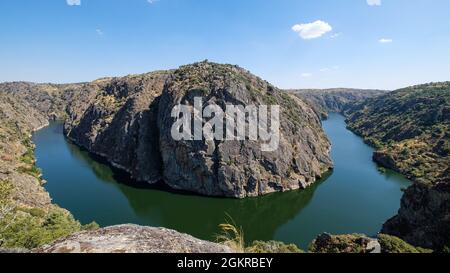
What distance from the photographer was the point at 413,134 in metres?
116

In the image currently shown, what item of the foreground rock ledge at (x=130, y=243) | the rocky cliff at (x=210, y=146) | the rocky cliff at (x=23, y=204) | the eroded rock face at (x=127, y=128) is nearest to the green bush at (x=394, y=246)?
the foreground rock ledge at (x=130, y=243)

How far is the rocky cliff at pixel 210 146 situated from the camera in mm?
71688

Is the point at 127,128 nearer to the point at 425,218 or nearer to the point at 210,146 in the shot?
the point at 210,146

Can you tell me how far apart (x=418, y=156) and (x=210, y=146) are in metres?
58.6

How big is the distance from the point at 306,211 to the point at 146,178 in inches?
1403

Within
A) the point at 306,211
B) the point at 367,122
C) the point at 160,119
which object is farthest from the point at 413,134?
the point at 160,119

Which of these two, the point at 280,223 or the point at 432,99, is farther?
the point at 432,99

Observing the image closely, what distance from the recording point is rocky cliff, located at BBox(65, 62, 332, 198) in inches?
2822

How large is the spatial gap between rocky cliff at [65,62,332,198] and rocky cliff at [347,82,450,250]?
21299 mm

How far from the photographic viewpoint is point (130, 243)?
8.12 m
